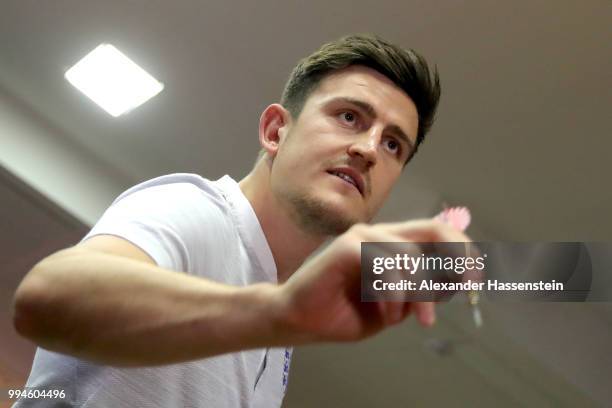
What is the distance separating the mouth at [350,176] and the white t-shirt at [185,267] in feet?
0.29

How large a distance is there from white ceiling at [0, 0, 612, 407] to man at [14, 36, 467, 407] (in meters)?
0.62

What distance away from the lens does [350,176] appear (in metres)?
0.73

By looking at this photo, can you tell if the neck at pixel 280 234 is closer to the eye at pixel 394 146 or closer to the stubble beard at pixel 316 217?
the stubble beard at pixel 316 217

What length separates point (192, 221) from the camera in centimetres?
60

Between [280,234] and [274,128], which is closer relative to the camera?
[280,234]

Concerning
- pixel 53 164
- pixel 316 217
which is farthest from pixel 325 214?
pixel 53 164

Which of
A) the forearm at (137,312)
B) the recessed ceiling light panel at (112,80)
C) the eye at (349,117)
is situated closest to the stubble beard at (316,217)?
the eye at (349,117)

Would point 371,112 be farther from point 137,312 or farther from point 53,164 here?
point 53,164

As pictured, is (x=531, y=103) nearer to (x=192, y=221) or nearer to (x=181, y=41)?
(x=181, y=41)

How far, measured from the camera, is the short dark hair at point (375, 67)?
2.95 feet

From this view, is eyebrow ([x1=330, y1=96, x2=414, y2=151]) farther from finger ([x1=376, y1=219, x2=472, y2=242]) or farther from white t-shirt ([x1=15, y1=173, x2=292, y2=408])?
finger ([x1=376, y1=219, x2=472, y2=242])

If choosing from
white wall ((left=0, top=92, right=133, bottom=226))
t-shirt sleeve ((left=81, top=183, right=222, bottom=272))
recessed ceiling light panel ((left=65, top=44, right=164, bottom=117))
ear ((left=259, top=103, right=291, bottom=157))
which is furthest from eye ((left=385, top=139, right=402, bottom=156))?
white wall ((left=0, top=92, right=133, bottom=226))

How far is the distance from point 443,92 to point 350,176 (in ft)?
3.14

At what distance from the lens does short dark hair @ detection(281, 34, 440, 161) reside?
90cm
